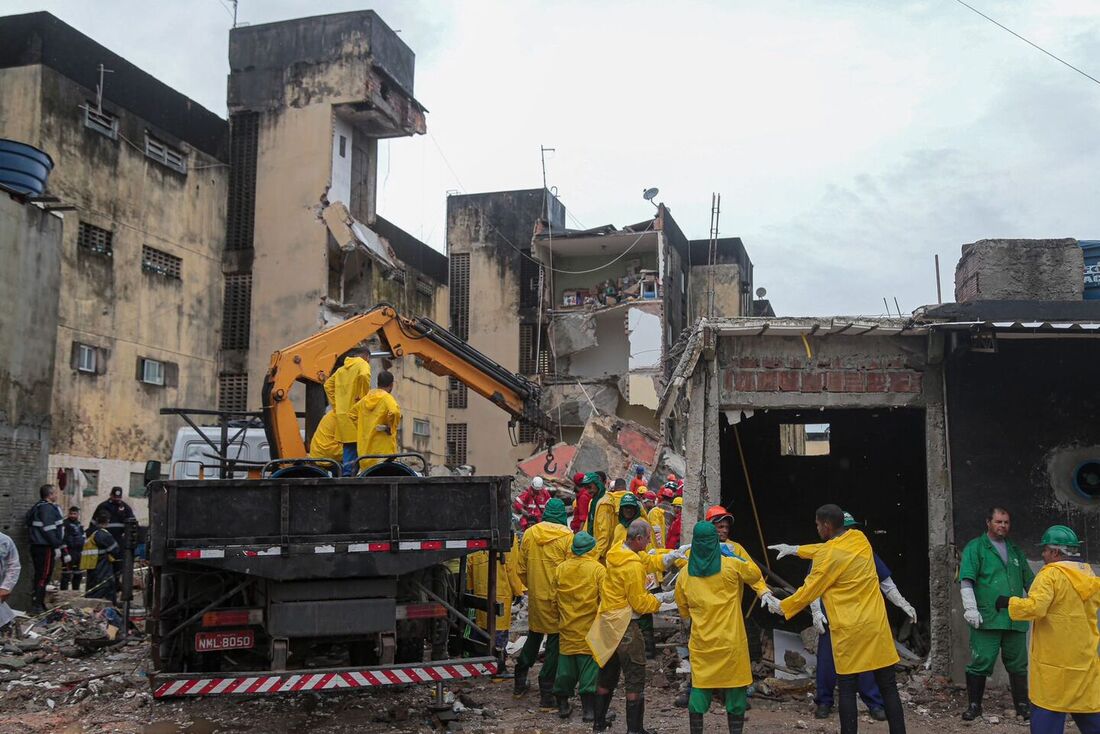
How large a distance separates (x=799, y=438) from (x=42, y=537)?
20.1 metres

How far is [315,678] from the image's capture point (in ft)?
23.3

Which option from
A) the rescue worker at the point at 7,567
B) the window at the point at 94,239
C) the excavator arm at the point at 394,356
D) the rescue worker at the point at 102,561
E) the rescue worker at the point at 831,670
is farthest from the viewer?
the window at the point at 94,239

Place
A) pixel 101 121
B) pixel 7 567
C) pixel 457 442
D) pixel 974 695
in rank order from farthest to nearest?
pixel 457 442 → pixel 101 121 → pixel 7 567 → pixel 974 695

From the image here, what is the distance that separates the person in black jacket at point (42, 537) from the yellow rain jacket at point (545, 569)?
7.96 meters

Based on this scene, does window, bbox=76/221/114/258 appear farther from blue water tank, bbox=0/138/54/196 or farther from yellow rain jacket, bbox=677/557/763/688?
yellow rain jacket, bbox=677/557/763/688

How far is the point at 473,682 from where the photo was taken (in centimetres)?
983

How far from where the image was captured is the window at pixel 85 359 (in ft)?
68.9

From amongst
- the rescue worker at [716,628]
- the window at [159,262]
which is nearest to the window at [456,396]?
the window at [159,262]

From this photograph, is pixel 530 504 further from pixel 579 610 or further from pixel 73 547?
pixel 579 610

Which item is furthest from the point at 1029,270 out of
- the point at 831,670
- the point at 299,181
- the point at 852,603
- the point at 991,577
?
the point at 299,181

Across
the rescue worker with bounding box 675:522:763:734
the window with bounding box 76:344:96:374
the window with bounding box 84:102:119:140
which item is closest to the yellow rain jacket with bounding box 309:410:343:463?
the rescue worker with bounding box 675:522:763:734

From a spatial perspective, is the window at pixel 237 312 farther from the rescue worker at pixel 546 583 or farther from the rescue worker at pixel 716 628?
the rescue worker at pixel 716 628

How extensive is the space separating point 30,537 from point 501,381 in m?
6.69

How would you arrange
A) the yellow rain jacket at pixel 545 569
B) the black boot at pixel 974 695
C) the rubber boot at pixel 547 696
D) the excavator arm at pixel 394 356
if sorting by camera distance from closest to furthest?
the black boot at pixel 974 695
the yellow rain jacket at pixel 545 569
the rubber boot at pixel 547 696
the excavator arm at pixel 394 356
